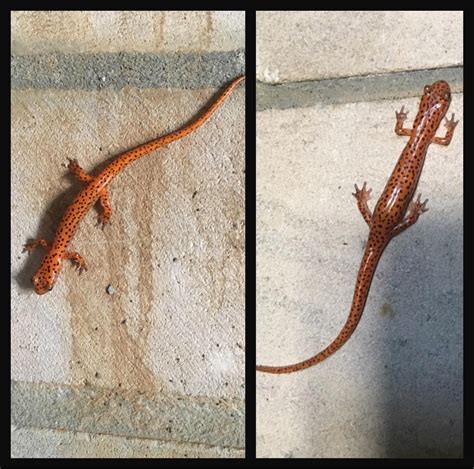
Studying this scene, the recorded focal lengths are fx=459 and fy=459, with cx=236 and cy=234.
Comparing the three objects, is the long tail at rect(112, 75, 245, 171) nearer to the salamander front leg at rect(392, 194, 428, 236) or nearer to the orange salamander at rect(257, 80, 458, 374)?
the orange salamander at rect(257, 80, 458, 374)

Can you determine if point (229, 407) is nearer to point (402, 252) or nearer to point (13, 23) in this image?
point (402, 252)

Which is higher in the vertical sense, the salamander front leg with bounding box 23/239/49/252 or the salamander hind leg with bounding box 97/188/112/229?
the salamander hind leg with bounding box 97/188/112/229

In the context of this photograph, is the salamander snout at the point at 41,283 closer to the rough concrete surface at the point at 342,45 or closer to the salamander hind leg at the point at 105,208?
the salamander hind leg at the point at 105,208

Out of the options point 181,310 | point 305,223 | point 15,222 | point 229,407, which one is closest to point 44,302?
point 15,222

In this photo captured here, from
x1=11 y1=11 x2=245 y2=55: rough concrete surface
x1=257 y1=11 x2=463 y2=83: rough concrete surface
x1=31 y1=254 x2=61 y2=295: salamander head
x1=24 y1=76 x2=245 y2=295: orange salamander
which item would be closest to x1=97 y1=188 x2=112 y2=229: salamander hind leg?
x1=24 y1=76 x2=245 y2=295: orange salamander

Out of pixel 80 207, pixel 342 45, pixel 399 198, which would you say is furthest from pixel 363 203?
pixel 80 207

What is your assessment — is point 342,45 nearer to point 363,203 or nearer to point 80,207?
point 363,203

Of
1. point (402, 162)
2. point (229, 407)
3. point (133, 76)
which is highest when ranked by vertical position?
point (133, 76)

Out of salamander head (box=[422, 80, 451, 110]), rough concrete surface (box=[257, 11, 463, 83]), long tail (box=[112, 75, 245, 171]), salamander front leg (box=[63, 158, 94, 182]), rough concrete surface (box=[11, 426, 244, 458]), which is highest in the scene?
rough concrete surface (box=[257, 11, 463, 83])
